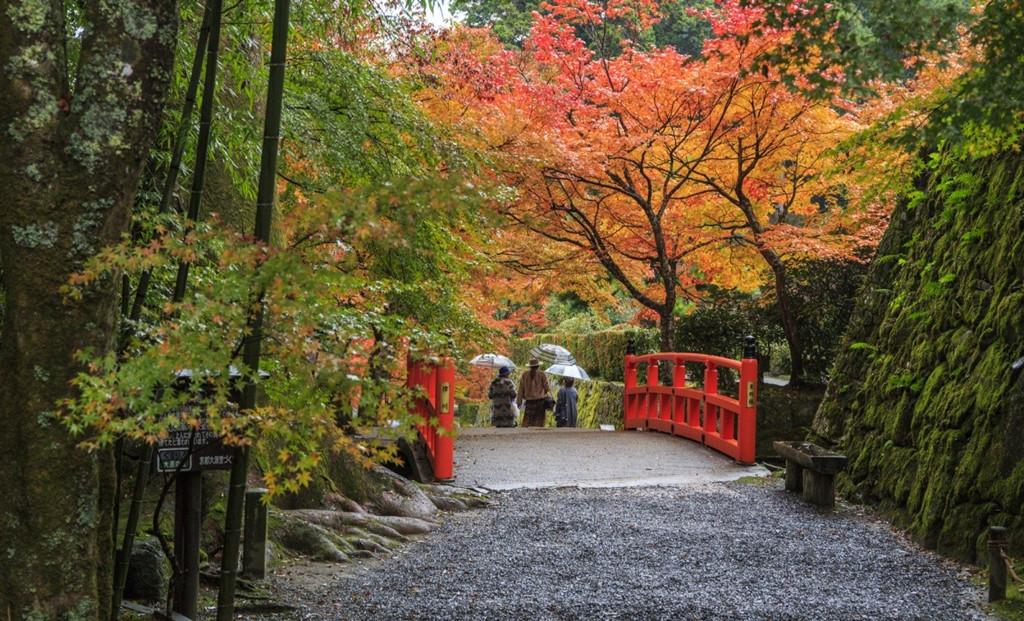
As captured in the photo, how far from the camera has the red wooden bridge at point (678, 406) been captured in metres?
9.23

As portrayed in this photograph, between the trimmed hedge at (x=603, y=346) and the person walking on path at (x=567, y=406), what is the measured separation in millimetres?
2488

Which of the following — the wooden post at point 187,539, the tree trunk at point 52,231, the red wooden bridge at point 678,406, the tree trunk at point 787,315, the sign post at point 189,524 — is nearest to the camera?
the tree trunk at point 52,231

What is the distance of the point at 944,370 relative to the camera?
7.56 meters

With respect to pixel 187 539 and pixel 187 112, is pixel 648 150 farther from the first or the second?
pixel 187 112

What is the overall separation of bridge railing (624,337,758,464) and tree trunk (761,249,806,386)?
3.52ft

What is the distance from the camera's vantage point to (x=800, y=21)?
427 centimetres

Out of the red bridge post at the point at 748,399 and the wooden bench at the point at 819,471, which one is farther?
the red bridge post at the point at 748,399

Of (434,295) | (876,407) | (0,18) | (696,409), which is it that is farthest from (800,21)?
(696,409)

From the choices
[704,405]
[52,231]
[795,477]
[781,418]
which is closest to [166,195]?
[52,231]

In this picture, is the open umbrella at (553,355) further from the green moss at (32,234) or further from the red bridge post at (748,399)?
the green moss at (32,234)

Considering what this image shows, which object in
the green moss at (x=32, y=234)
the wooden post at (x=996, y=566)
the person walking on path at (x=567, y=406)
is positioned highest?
the green moss at (x=32, y=234)

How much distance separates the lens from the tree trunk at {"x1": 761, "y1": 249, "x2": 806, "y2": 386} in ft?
41.3

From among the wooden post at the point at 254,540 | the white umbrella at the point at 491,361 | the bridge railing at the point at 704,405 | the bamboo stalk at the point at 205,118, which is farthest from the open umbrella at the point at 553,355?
the bamboo stalk at the point at 205,118

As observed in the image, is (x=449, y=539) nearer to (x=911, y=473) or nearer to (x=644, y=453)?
(x=911, y=473)
